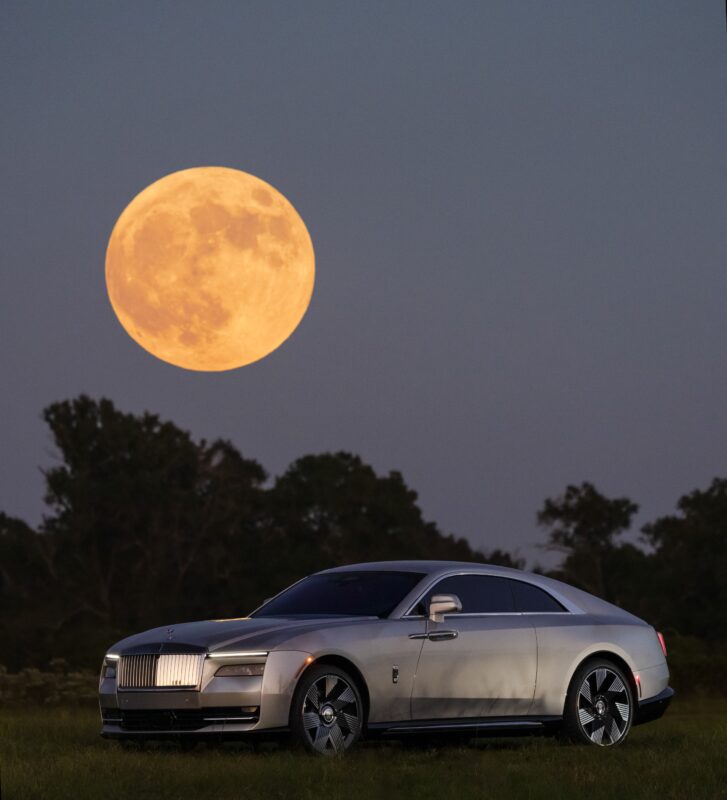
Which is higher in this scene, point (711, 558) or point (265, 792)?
point (711, 558)

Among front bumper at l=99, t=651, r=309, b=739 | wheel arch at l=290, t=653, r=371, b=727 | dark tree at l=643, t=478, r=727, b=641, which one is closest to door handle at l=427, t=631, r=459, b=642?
wheel arch at l=290, t=653, r=371, b=727

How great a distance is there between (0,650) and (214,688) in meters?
46.1

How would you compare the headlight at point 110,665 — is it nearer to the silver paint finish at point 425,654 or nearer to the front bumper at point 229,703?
the silver paint finish at point 425,654

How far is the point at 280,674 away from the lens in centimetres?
1223

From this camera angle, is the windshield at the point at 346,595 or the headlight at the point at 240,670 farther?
the windshield at the point at 346,595

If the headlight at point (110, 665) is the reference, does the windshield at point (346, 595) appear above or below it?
above

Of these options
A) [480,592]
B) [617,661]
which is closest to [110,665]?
[480,592]

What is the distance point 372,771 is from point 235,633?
1.84 m

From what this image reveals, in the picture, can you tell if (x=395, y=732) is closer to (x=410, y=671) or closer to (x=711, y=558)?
(x=410, y=671)

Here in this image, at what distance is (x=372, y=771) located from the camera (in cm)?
1133

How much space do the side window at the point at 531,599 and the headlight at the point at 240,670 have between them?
2.86 m

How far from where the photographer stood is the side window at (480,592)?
1378 cm

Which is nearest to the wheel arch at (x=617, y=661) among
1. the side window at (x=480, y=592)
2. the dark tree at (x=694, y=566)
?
the side window at (x=480, y=592)

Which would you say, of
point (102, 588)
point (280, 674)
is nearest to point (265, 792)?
point (280, 674)
